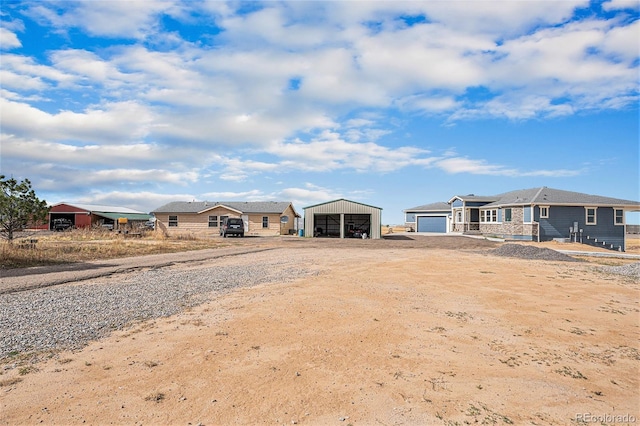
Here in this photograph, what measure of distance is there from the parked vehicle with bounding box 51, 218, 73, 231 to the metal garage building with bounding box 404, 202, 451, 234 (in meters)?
46.8

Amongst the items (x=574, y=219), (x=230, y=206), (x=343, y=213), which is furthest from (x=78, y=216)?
(x=574, y=219)

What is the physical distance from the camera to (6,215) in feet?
62.6

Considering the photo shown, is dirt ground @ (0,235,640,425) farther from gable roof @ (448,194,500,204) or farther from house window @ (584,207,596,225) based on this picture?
gable roof @ (448,194,500,204)

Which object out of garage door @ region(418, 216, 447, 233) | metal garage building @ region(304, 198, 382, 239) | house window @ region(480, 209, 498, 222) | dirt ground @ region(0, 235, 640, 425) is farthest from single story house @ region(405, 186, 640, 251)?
dirt ground @ region(0, 235, 640, 425)

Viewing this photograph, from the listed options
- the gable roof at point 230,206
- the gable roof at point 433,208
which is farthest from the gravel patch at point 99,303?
the gable roof at point 433,208

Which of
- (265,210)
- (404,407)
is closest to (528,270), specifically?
(404,407)

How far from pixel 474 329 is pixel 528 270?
1028 cm

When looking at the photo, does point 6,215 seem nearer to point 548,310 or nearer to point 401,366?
point 401,366

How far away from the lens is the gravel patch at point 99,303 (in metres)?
5.97

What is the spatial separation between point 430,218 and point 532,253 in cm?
3093

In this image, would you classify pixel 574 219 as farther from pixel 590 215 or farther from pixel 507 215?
pixel 507 215

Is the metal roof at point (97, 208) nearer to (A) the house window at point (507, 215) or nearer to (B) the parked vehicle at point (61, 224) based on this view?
(B) the parked vehicle at point (61, 224)

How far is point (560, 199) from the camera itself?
33469 mm

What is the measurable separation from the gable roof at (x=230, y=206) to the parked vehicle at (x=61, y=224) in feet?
40.5
